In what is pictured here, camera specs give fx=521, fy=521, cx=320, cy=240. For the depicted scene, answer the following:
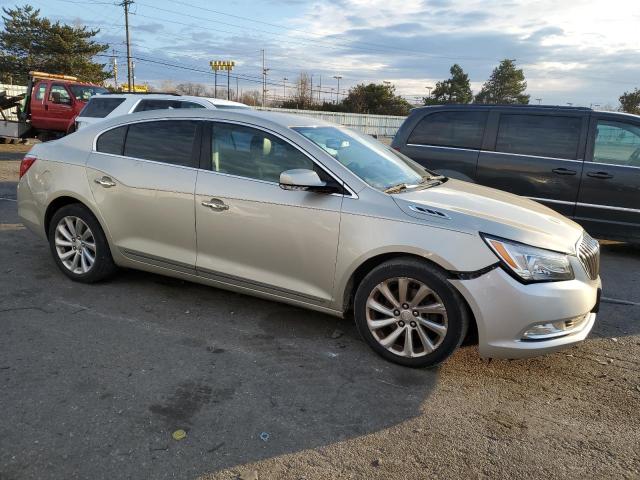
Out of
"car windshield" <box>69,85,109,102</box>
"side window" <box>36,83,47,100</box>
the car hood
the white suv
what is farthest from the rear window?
the car hood

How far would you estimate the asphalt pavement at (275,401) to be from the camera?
8.25ft

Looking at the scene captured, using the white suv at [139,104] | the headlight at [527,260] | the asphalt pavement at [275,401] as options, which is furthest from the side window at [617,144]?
the white suv at [139,104]

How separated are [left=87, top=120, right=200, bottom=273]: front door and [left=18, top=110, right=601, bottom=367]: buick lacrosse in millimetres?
12

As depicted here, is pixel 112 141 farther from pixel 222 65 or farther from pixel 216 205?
pixel 222 65

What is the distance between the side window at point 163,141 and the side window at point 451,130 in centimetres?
390

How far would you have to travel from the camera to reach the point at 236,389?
312 centimetres

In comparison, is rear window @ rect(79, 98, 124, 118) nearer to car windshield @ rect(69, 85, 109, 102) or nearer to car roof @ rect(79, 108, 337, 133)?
car windshield @ rect(69, 85, 109, 102)

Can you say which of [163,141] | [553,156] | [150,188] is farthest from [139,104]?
[553,156]

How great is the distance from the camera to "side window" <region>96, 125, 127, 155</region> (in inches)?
178

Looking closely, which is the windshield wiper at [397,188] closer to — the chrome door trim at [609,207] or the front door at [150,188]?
the front door at [150,188]

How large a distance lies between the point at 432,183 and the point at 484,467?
2286 mm

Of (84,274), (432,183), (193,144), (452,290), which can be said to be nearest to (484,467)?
(452,290)

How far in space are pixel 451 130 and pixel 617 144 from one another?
6.58ft

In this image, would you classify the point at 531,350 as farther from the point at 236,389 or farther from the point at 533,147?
the point at 533,147
